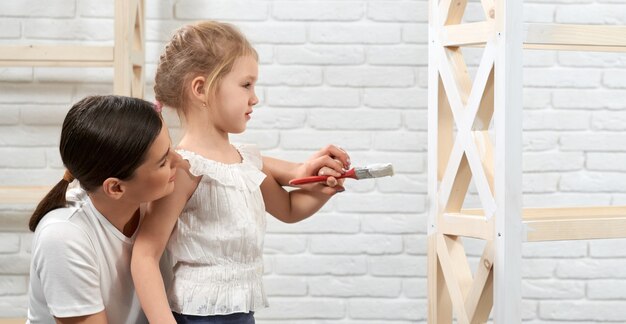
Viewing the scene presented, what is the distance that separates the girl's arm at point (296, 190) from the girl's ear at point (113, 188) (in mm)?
354

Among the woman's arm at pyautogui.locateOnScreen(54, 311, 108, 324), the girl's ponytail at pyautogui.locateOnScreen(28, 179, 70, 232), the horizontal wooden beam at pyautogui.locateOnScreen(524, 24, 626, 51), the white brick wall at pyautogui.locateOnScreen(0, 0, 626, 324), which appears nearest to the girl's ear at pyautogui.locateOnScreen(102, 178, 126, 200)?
the girl's ponytail at pyautogui.locateOnScreen(28, 179, 70, 232)

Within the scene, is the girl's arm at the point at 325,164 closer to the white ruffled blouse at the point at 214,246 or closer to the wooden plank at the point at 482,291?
the white ruffled blouse at the point at 214,246

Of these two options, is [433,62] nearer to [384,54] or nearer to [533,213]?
[533,213]

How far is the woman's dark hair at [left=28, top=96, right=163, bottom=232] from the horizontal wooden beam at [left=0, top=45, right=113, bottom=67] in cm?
79

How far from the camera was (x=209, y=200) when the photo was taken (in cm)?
156

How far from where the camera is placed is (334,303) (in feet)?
8.62

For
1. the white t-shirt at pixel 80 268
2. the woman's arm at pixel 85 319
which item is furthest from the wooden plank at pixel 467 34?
the woman's arm at pixel 85 319

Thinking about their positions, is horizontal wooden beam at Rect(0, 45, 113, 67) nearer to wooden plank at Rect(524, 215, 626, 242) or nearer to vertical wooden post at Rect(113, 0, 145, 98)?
vertical wooden post at Rect(113, 0, 145, 98)

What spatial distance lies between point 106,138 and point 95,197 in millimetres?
141

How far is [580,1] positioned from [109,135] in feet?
5.74

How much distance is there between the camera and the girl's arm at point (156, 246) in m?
1.46

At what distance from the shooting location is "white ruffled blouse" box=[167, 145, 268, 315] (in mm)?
1534

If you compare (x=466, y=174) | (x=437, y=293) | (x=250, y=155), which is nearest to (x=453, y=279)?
(x=437, y=293)

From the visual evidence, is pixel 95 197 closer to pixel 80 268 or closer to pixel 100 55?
pixel 80 268
